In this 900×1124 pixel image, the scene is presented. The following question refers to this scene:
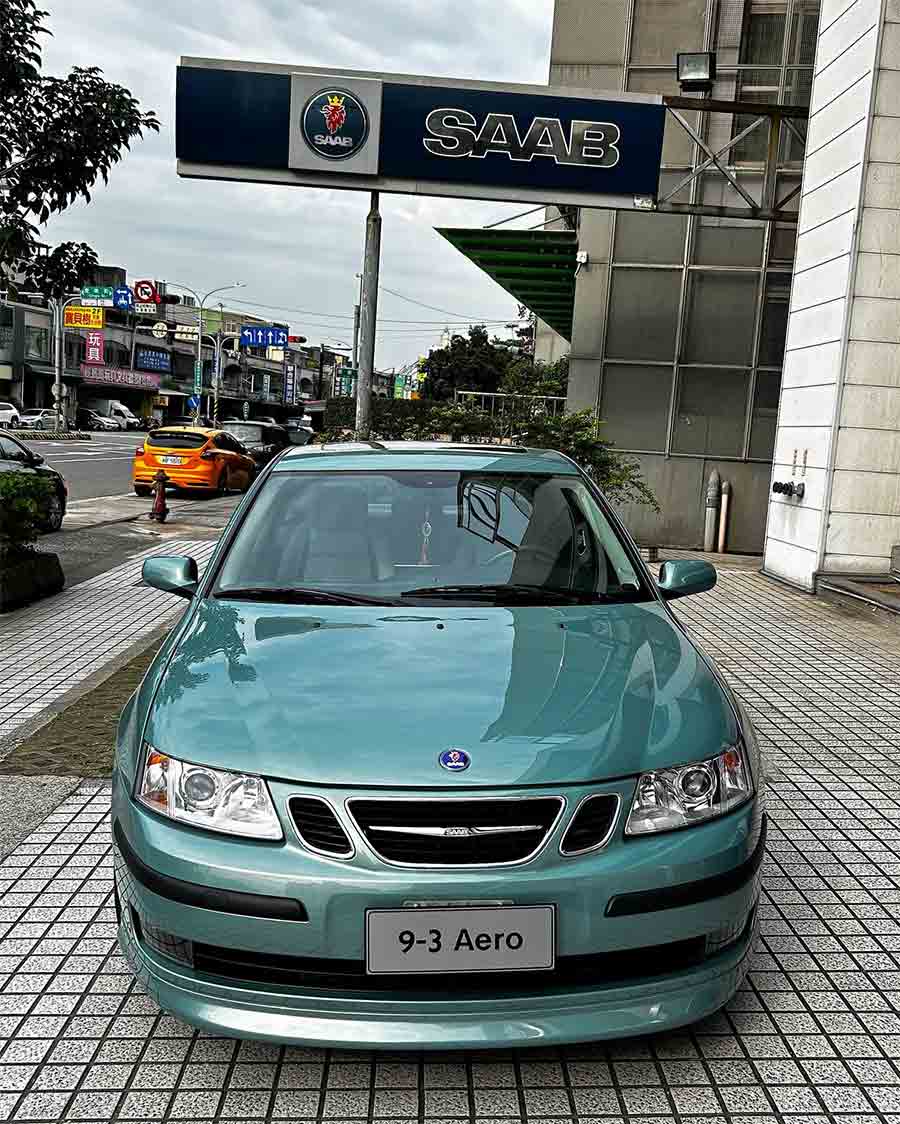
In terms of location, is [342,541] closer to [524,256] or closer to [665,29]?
[524,256]

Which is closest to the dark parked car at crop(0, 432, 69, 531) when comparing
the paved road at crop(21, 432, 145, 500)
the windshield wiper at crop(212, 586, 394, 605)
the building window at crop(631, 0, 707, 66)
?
the paved road at crop(21, 432, 145, 500)

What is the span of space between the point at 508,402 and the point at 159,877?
12.2 meters

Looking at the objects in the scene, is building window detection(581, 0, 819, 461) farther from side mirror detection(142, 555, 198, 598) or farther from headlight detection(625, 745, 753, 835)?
headlight detection(625, 745, 753, 835)

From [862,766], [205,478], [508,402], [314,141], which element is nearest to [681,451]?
[508,402]

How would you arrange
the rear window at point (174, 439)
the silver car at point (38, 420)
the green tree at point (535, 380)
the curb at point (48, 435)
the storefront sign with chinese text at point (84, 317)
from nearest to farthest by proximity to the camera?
the green tree at point (535, 380) < the rear window at point (174, 439) < the curb at point (48, 435) < the silver car at point (38, 420) < the storefront sign with chinese text at point (84, 317)

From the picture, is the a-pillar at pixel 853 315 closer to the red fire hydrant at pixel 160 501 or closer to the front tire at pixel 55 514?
the front tire at pixel 55 514

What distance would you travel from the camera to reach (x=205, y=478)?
21562 mm

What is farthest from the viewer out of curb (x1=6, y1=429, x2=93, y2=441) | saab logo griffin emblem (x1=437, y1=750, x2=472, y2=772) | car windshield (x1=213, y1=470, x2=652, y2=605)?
curb (x1=6, y1=429, x2=93, y2=441)

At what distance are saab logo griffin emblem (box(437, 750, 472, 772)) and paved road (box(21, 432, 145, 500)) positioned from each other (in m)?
19.8

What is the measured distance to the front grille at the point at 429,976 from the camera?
2381 millimetres

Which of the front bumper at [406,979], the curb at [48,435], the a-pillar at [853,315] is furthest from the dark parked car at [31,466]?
the curb at [48,435]

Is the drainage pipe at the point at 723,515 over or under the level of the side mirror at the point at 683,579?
under

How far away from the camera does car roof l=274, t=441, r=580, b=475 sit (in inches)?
167

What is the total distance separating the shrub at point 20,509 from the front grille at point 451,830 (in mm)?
7093
